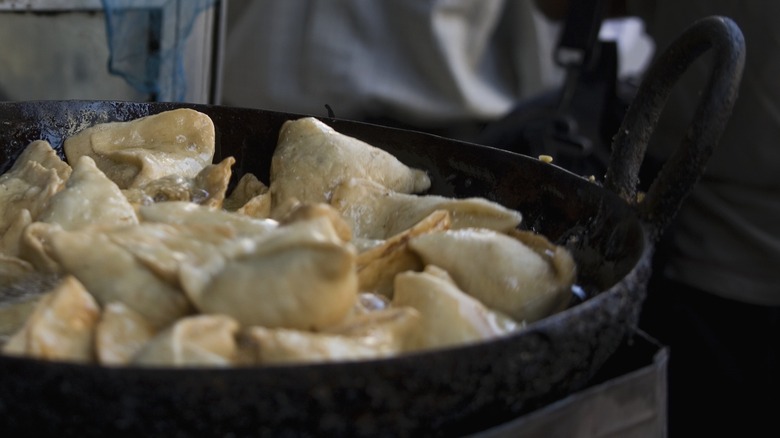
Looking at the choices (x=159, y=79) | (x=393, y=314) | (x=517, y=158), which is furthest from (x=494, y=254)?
(x=159, y=79)

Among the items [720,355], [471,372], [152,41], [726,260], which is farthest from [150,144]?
[720,355]

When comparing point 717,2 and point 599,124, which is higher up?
point 717,2

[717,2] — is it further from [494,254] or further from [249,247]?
[249,247]

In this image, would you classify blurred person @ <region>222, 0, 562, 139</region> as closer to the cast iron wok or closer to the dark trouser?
the dark trouser

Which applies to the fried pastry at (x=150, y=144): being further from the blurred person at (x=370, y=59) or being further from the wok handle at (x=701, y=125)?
the blurred person at (x=370, y=59)

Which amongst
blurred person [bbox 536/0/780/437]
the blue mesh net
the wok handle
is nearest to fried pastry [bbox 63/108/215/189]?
the wok handle

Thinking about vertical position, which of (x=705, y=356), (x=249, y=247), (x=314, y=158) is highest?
(x=249, y=247)
